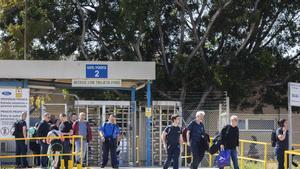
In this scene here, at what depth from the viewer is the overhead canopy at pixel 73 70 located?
2058 centimetres

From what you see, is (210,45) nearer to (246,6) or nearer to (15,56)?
(246,6)

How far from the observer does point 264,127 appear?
120 feet

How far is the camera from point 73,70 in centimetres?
2092

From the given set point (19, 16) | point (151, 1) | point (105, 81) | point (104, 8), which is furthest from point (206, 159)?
point (19, 16)

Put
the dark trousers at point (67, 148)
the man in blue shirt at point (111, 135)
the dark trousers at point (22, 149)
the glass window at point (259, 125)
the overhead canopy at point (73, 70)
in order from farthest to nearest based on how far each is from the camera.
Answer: the glass window at point (259, 125) → the overhead canopy at point (73, 70) → the dark trousers at point (22, 149) → the man in blue shirt at point (111, 135) → the dark trousers at point (67, 148)

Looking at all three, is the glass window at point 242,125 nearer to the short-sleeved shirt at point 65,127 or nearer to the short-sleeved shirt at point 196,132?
the short-sleeved shirt at point 65,127

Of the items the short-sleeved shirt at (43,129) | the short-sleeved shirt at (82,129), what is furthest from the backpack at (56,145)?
the short-sleeved shirt at (82,129)

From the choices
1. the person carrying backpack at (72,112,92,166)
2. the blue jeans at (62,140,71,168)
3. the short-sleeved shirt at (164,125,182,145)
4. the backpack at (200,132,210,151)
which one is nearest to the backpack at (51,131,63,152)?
the blue jeans at (62,140,71,168)

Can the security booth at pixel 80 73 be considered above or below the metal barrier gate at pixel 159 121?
above

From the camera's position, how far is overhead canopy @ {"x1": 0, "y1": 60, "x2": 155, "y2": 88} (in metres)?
20.6

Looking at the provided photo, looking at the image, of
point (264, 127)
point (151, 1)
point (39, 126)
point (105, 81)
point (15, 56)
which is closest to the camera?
point (39, 126)

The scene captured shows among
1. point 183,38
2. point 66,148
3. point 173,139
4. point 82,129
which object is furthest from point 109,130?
point 183,38

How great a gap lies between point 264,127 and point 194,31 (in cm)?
984

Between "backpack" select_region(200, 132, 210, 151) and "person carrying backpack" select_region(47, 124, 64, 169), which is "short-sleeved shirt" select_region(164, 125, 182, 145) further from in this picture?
"person carrying backpack" select_region(47, 124, 64, 169)
